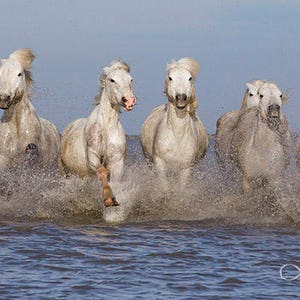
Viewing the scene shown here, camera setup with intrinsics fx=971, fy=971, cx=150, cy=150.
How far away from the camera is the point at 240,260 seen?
9.80 m

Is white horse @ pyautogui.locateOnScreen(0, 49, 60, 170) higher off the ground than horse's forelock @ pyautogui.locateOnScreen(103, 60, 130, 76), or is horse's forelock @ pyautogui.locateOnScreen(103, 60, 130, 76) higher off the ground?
horse's forelock @ pyautogui.locateOnScreen(103, 60, 130, 76)

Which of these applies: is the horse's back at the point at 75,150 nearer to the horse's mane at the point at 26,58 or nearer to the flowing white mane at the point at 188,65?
the horse's mane at the point at 26,58

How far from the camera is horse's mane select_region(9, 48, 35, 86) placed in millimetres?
13547

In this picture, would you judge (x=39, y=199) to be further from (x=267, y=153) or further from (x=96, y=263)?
(x=96, y=263)

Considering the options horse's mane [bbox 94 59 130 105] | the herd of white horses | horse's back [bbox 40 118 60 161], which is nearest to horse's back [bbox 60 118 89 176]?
the herd of white horses

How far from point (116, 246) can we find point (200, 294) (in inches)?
97.1

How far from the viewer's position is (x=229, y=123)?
15.6m

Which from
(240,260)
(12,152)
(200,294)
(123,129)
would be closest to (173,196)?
(123,129)

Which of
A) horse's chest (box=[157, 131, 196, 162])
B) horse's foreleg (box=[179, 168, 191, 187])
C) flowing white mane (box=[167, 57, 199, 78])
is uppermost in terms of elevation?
flowing white mane (box=[167, 57, 199, 78])

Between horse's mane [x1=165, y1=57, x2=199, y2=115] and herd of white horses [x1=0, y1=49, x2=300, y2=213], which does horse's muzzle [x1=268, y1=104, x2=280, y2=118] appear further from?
horse's mane [x1=165, y1=57, x2=199, y2=115]

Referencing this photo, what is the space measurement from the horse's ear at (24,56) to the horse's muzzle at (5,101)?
3.14ft

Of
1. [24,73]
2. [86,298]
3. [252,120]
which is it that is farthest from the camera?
[252,120]

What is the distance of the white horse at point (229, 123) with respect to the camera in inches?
588

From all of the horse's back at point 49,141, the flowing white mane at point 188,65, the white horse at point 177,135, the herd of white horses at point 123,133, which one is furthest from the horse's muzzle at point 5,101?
the flowing white mane at point 188,65
